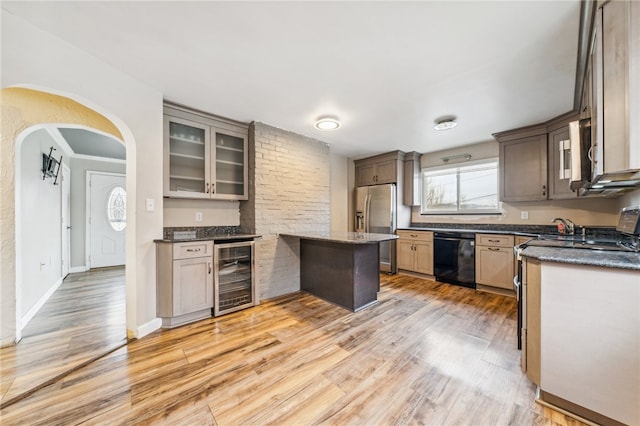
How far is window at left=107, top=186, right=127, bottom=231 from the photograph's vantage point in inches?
207

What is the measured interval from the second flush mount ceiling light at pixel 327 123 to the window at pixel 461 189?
2.56 m

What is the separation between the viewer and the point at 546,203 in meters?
3.64

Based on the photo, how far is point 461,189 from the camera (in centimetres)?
454

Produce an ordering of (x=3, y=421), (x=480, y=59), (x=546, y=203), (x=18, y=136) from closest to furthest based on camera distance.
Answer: (x=3, y=421) < (x=480, y=59) < (x=18, y=136) < (x=546, y=203)

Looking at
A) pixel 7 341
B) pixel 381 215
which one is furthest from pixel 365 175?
pixel 7 341

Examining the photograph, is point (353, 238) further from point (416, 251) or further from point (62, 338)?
point (62, 338)

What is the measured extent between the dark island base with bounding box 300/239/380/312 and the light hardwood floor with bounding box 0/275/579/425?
11.9 inches

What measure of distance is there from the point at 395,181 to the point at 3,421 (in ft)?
16.7

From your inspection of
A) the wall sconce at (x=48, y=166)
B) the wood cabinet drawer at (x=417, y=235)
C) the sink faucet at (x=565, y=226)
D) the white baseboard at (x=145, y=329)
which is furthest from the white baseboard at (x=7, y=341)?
the sink faucet at (x=565, y=226)

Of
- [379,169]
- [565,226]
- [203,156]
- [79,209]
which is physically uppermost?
[379,169]

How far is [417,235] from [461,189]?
122 centimetres

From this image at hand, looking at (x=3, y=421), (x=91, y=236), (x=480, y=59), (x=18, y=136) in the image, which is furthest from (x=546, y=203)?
(x=91, y=236)

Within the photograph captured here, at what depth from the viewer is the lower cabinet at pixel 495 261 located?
345 cm

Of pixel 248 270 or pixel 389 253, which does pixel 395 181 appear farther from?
pixel 248 270
